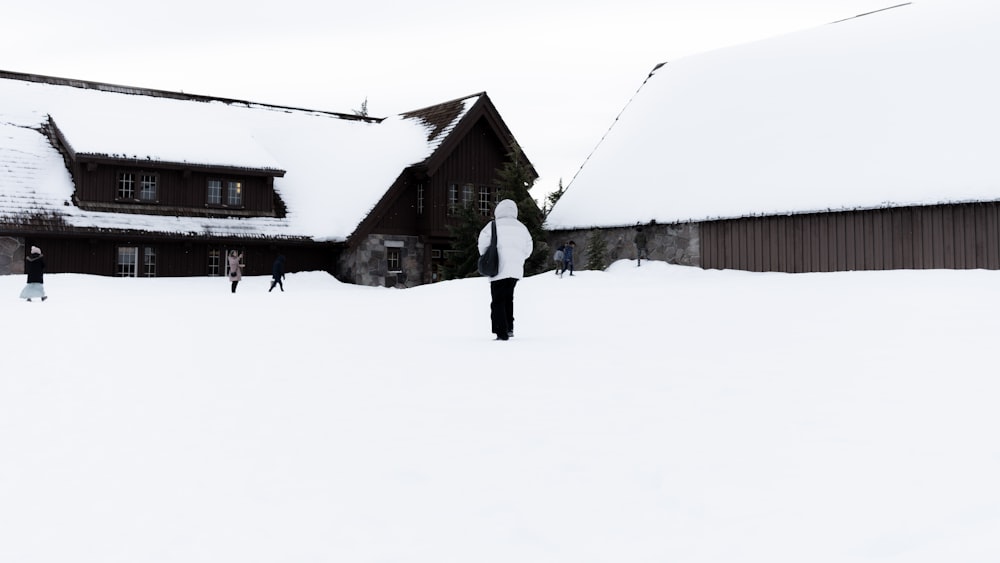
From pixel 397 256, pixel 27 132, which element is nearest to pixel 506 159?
pixel 397 256

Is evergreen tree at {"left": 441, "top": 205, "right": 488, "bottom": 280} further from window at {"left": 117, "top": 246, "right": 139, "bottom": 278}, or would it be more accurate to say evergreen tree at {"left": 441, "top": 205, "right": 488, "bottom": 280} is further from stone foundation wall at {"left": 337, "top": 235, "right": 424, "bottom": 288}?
window at {"left": 117, "top": 246, "right": 139, "bottom": 278}

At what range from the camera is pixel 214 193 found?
95.1ft

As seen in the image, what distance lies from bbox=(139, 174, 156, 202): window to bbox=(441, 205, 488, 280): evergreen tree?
32.1 ft

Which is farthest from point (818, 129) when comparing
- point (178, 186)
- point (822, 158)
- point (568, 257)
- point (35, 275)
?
point (178, 186)

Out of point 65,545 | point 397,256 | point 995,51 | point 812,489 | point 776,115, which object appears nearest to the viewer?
point 65,545

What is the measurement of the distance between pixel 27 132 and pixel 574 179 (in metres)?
17.7

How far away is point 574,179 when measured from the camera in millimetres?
27203

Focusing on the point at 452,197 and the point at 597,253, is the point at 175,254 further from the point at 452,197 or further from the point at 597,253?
the point at 597,253

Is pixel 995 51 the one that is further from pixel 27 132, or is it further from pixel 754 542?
pixel 27 132

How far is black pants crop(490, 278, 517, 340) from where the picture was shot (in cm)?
1041

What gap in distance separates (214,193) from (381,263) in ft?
20.1

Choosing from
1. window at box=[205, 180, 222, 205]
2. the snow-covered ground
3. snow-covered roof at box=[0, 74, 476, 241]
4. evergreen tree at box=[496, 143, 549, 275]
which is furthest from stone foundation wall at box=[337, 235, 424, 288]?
the snow-covered ground

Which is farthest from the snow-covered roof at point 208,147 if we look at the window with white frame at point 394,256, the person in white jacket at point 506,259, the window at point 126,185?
the person in white jacket at point 506,259

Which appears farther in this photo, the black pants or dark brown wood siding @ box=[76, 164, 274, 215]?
dark brown wood siding @ box=[76, 164, 274, 215]
